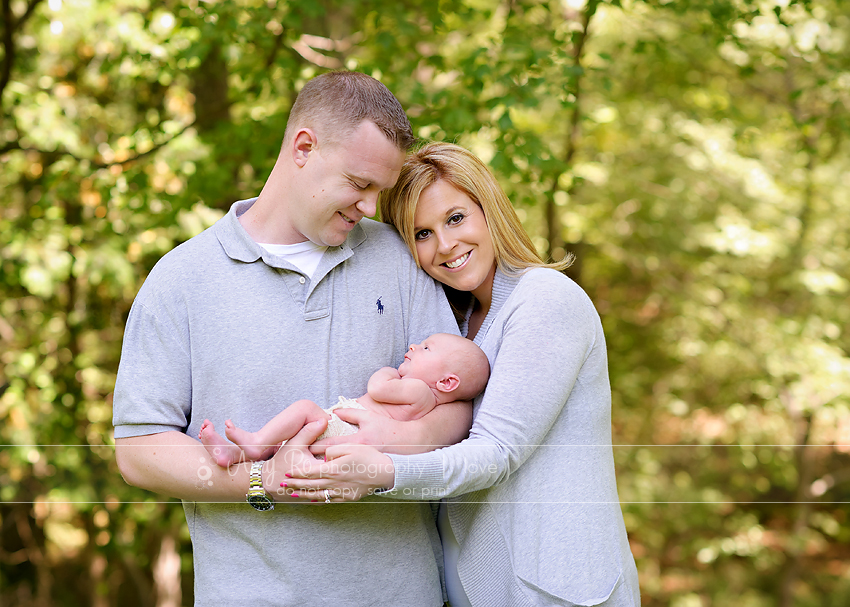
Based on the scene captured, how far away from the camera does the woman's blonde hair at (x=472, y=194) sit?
1.95 meters

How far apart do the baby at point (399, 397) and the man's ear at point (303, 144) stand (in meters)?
0.58

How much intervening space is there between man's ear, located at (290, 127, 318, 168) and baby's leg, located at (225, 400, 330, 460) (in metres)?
0.63

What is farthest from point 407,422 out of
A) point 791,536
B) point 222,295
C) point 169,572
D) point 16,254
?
point 791,536

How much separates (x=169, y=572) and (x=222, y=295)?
4.24 metres

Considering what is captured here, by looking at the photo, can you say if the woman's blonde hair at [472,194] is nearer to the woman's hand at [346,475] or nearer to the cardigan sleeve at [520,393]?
the cardigan sleeve at [520,393]

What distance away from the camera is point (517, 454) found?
1652mm

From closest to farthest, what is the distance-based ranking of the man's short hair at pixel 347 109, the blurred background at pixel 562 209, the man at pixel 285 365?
the man at pixel 285 365 → the man's short hair at pixel 347 109 → the blurred background at pixel 562 209

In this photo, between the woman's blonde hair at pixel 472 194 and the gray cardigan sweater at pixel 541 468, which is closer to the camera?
the gray cardigan sweater at pixel 541 468

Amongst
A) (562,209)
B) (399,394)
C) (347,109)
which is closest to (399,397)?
(399,394)

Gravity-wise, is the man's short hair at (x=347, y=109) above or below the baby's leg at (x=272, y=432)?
above

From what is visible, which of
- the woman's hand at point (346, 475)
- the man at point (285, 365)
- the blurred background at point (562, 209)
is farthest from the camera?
the blurred background at point (562, 209)

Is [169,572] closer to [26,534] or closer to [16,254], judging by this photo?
[26,534]

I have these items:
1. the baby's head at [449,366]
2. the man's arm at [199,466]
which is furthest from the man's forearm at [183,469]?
the baby's head at [449,366]

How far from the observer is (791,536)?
6.17 metres
